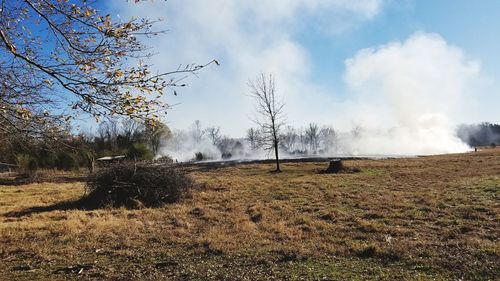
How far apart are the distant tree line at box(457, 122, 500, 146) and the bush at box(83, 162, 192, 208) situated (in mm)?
94751

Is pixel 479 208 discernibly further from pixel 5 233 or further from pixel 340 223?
pixel 5 233

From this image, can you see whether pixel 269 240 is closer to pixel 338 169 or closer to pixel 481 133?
pixel 338 169

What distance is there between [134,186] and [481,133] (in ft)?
396

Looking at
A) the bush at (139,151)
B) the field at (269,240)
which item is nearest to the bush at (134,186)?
the field at (269,240)

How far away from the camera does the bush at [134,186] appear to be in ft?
49.2

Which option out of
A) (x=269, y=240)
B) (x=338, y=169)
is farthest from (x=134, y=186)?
(x=338, y=169)

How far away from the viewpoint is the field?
5969 millimetres

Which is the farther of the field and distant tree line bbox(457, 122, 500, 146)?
distant tree line bbox(457, 122, 500, 146)

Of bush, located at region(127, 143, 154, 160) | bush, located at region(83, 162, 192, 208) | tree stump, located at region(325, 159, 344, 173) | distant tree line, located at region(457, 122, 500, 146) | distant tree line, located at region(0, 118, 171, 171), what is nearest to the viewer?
distant tree line, located at region(0, 118, 171, 171)

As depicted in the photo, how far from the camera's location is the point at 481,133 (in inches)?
4419

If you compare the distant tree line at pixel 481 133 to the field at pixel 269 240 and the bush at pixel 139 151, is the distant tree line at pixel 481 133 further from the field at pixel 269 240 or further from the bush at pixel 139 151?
the field at pixel 269 240

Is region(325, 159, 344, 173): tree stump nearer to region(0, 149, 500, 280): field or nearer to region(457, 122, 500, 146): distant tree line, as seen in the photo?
region(0, 149, 500, 280): field

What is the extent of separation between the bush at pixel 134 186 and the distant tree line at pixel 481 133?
94.8 meters

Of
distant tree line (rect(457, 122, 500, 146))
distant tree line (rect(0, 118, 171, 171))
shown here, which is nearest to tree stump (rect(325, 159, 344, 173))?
distant tree line (rect(0, 118, 171, 171))
